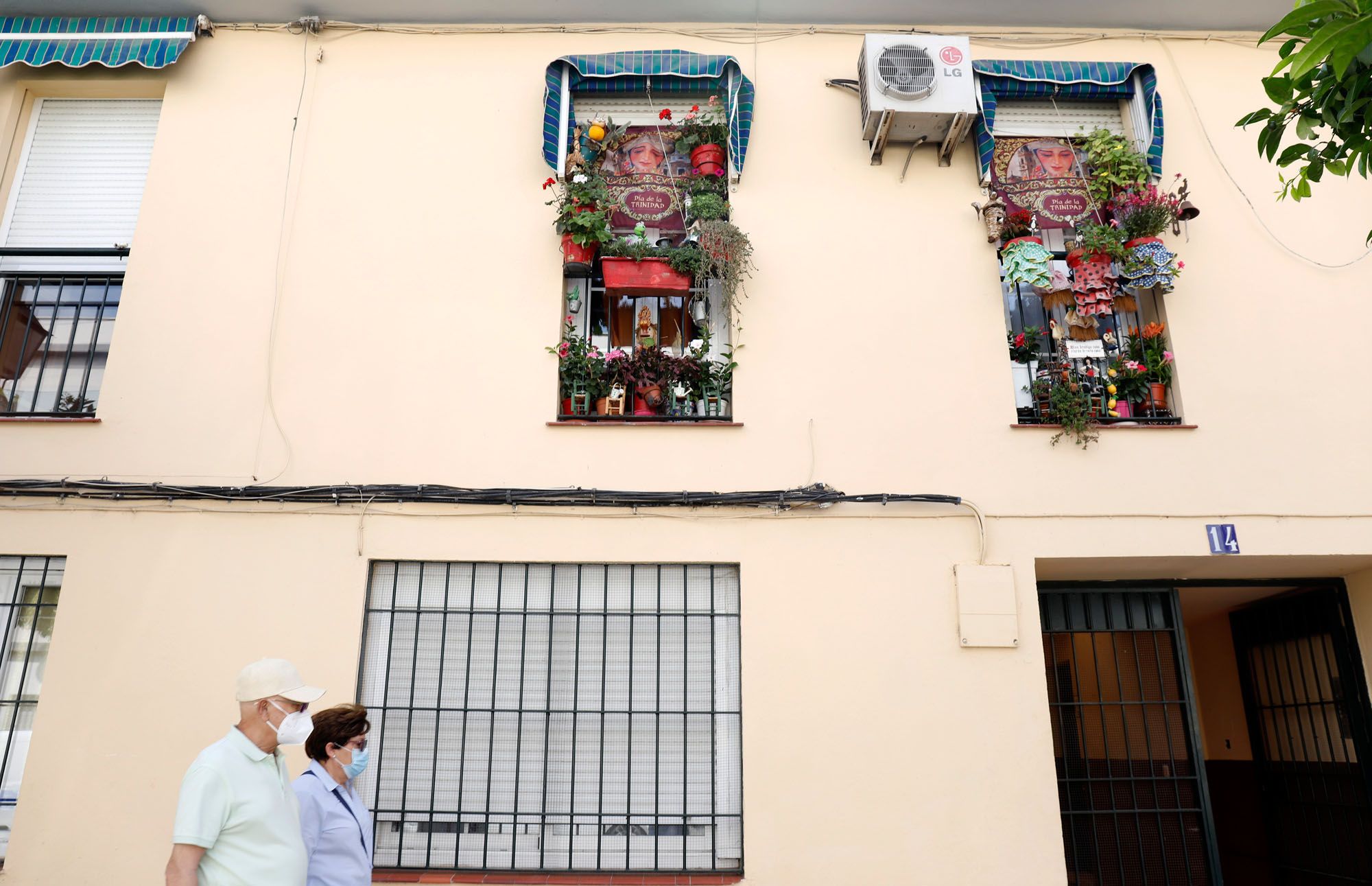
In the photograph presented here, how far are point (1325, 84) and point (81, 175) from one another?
7.75m

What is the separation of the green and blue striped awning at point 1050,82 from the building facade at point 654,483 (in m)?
0.07

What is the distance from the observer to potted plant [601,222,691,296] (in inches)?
252

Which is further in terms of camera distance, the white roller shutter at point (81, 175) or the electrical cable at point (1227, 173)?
the white roller shutter at point (81, 175)

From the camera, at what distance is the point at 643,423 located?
612cm

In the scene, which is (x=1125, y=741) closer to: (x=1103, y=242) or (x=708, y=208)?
(x=1103, y=242)

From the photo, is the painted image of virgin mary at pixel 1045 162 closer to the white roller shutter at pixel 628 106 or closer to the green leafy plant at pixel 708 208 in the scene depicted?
the green leafy plant at pixel 708 208

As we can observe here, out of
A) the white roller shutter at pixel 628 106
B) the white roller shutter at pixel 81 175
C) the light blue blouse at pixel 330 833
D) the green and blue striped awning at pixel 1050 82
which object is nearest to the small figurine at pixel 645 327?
the white roller shutter at pixel 628 106

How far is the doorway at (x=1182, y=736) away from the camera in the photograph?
609 cm

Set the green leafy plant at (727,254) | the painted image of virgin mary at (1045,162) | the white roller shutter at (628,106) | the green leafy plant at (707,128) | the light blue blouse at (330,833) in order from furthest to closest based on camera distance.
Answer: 1. the white roller shutter at (628,106)
2. the painted image of virgin mary at (1045,162)
3. the green leafy plant at (707,128)
4. the green leafy plant at (727,254)
5. the light blue blouse at (330,833)

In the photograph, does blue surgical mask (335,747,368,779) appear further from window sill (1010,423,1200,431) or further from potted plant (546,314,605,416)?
window sill (1010,423,1200,431)

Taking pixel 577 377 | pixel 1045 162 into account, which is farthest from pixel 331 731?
pixel 1045 162

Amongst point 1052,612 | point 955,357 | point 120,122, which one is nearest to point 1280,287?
point 955,357

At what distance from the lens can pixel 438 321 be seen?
6352 millimetres

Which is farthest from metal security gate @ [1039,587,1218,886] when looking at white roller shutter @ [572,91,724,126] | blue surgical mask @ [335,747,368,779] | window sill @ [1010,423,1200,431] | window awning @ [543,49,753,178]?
white roller shutter @ [572,91,724,126]
